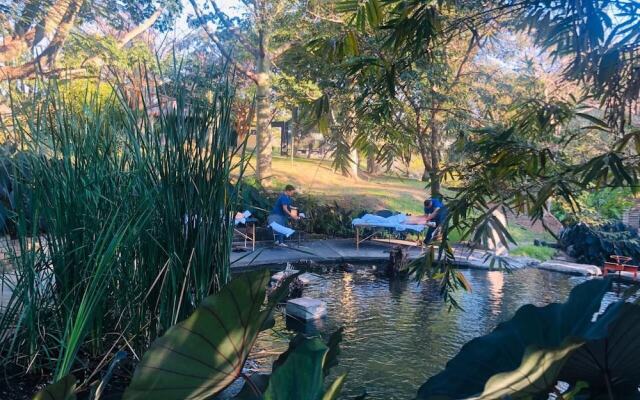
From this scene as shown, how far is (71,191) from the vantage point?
2098mm

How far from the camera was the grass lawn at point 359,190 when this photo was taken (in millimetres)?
13430

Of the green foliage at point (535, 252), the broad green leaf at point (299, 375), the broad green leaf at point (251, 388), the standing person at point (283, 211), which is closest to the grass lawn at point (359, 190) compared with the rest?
the green foliage at point (535, 252)

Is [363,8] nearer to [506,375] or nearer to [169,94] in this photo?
[169,94]

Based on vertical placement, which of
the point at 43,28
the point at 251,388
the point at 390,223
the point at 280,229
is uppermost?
the point at 43,28

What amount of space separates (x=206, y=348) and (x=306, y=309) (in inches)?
172

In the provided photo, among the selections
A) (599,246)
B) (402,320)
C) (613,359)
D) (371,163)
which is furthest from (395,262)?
(613,359)

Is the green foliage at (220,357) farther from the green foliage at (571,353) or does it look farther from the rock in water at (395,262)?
the rock in water at (395,262)

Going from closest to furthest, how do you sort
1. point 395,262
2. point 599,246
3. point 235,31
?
point 395,262, point 599,246, point 235,31

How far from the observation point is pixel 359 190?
16.0 metres

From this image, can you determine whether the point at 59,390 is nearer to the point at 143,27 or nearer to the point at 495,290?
the point at 495,290

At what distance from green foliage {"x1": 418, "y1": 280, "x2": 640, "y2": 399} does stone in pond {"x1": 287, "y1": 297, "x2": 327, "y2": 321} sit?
4.19m

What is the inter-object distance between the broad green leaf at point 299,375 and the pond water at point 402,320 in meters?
1.71

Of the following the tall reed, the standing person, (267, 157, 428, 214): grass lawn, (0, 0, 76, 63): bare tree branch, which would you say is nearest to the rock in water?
the standing person

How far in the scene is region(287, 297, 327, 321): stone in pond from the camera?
16.4 feet
